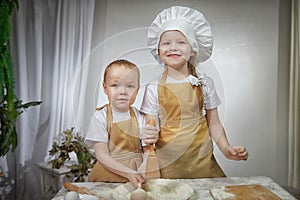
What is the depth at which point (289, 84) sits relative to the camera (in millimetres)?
→ 2240

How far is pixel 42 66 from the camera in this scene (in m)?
2.28

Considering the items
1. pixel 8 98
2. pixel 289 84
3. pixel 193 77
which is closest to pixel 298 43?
pixel 289 84

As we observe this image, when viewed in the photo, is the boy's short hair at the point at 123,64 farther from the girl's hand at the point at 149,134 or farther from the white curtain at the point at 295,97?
the white curtain at the point at 295,97

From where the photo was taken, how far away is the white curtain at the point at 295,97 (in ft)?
7.32

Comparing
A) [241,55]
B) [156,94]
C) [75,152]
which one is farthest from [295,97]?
[75,152]

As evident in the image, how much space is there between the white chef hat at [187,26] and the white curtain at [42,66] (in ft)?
1.33

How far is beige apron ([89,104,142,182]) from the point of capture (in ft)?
6.85

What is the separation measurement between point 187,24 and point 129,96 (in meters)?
0.54

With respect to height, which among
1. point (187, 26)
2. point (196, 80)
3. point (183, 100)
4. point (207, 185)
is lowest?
point (207, 185)

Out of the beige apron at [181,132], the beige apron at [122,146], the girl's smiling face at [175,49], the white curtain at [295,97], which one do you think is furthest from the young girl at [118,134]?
the white curtain at [295,97]

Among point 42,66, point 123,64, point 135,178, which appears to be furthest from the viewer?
point 42,66

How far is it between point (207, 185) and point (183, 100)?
497 mm

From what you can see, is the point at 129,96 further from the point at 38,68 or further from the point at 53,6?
the point at 53,6

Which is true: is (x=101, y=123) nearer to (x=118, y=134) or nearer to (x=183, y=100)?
(x=118, y=134)
